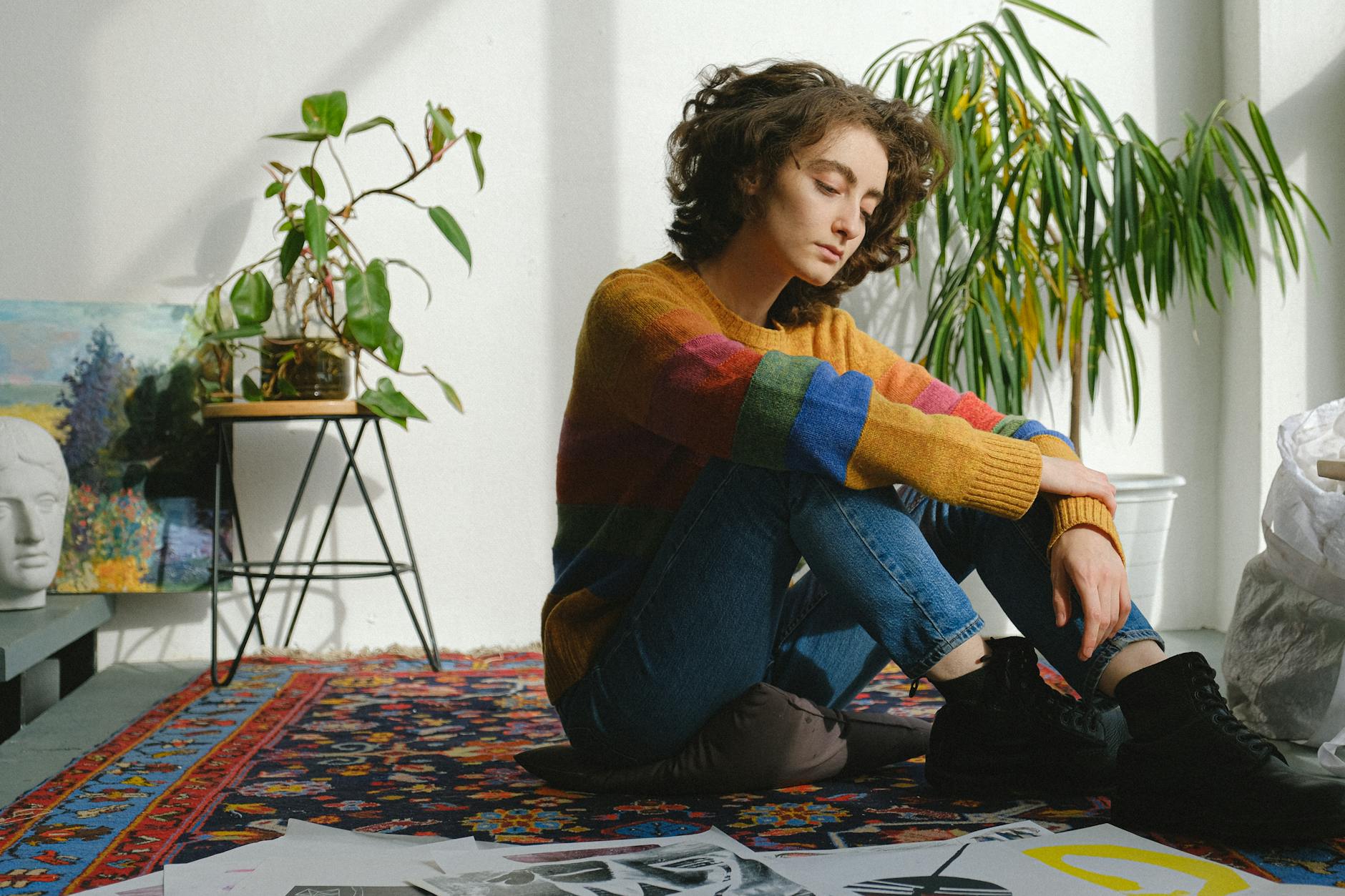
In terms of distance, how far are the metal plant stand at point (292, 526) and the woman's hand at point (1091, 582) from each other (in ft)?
4.60

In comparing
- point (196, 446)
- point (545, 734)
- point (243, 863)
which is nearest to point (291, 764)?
point (545, 734)

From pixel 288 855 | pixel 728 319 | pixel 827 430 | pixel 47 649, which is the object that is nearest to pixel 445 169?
pixel 47 649

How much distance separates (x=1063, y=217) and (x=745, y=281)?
1.04m

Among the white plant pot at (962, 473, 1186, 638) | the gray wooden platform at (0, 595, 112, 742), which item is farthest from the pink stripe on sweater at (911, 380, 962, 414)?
the gray wooden platform at (0, 595, 112, 742)

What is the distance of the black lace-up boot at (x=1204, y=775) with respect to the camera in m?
1.07

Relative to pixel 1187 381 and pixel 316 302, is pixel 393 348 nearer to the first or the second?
pixel 316 302

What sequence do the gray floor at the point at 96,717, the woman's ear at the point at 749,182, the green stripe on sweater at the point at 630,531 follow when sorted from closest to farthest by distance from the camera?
the green stripe on sweater at the point at 630,531
the woman's ear at the point at 749,182
the gray floor at the point at 96,717

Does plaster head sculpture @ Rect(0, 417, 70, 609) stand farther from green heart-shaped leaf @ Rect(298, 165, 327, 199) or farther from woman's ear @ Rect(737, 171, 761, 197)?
woman's ear @ Rect(737, 171, 761, 197)

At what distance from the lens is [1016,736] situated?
1.24 metres

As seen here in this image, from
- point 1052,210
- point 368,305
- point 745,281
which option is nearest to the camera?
point 745,281

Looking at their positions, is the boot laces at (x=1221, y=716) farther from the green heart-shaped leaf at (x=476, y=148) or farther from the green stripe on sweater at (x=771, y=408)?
the green heart-shaped leaf at (x=476, y=148)

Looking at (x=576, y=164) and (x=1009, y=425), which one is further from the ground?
(x=576, y=164)

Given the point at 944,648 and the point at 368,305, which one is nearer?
the point at 944,648

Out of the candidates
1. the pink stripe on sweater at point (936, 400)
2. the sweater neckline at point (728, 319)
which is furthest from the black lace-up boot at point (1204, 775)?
the sweater neckline at point (728, 319)
